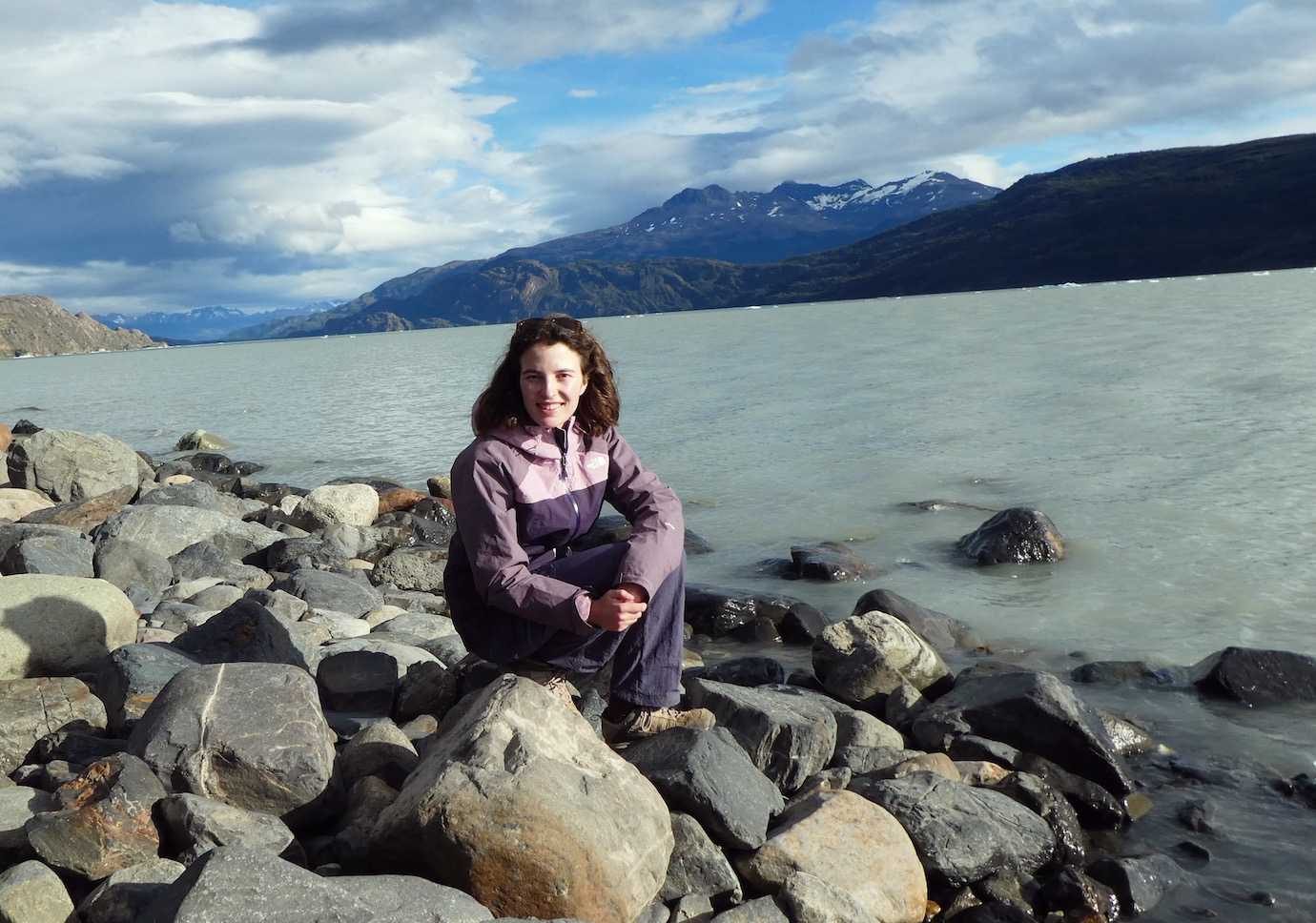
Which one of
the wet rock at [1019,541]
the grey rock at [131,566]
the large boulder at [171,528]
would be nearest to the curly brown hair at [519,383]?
the grey rock at [131,566]

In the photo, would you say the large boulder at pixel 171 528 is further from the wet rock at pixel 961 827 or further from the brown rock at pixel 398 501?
the wet rock at pixel 961 827

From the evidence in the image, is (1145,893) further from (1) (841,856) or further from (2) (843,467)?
(2) (843,467)

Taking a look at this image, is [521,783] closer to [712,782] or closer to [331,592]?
[712,782]

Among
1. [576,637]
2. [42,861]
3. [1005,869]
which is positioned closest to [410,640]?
[576,637]

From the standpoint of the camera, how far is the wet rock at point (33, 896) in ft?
13.1

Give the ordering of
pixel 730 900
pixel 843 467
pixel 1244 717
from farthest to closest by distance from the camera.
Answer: pixel 843 467 → pixel 1244 717 → pixel 730 900

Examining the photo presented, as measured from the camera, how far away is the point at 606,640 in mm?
5332

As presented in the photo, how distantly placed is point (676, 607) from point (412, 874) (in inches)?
71.5

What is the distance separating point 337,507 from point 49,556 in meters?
7.00

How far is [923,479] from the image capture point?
63.2 feet

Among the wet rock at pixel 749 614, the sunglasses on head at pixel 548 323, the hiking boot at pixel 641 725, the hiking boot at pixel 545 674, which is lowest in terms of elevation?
the wet rock at pixel 749 614

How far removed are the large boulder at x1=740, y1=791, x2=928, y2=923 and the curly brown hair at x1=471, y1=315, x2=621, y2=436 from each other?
2.22 metres

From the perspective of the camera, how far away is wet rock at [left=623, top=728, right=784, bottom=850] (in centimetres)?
506

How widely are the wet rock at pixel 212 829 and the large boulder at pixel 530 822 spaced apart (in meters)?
0.55
